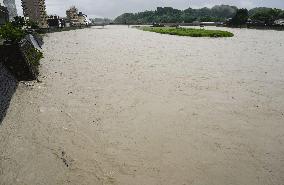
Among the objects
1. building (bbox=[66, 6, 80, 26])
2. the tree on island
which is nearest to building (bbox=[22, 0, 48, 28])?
building (bbox=[66, 6, 80, 26])

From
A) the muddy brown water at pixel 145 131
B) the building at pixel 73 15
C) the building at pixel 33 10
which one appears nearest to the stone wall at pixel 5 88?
the muddy brown water at pixel 145 131

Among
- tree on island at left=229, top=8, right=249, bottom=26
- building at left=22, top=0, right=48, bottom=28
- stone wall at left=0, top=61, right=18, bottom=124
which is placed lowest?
stone wall at left=0, top=61, right=18, bottom=124

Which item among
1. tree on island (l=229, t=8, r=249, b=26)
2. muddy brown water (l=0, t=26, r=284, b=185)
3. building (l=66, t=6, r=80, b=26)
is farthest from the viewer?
building (l=66, t=6, r=80, b=26)

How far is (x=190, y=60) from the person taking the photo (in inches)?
964

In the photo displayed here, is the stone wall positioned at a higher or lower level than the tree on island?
lower

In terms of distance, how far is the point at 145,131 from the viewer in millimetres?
10023

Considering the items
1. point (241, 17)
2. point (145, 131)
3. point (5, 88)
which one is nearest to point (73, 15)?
point (241, 17)

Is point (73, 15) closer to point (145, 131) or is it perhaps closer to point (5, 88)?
point (5, 88)

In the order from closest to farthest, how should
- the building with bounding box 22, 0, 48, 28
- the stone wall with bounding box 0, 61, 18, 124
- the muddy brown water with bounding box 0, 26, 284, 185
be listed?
1. the muddy brown water with bounding box 0, 26, 284, 185
2. the stone wall with bounding box 0, 61, 18, 124
3. the building with bounding box 22, 0, 48, 28

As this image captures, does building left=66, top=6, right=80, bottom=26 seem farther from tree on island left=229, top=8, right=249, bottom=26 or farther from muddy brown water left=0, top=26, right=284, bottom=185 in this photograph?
muddy brown water left=0, top=26, right=284, bottom=185

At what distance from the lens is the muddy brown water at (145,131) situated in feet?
24.7

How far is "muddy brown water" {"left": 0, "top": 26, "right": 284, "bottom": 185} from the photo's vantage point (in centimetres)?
752

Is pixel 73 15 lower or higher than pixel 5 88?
higher

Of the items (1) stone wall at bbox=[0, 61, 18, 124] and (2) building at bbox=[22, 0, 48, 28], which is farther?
(2) building at bbox=[22, 0, 48, 28]
